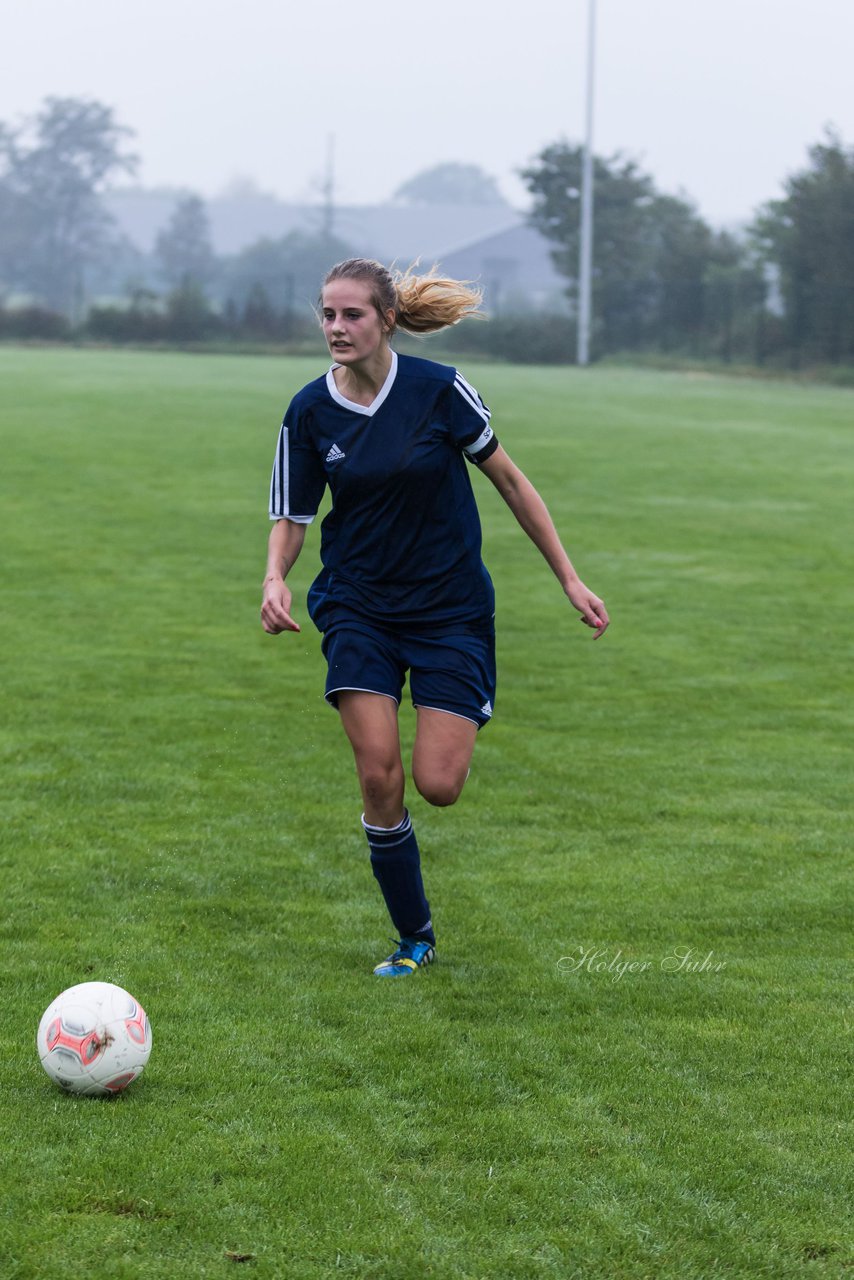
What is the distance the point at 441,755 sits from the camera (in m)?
5.22

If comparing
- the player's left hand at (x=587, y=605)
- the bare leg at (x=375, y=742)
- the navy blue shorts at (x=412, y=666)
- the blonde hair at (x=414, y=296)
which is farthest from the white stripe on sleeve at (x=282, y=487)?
the player's left hand at (x=587, y=605)

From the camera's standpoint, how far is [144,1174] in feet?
12.3

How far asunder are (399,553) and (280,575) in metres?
0.39

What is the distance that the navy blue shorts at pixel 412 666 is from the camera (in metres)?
5.19

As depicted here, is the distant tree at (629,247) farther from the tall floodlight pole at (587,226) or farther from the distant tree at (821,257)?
the distant tree at (821,257)

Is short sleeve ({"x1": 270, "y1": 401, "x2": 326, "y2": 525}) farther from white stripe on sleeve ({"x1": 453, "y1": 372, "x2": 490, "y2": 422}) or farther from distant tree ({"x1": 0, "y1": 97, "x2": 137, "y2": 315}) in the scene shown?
distant tree ({"x1": 0, "y1": 97, "x2": 137, "y2": 315})

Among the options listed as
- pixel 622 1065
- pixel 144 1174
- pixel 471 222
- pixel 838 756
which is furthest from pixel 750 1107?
pixel 471 222

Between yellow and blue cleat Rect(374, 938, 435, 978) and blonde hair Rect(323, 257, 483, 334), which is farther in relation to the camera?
yellow and blue cleat Rect(374, 938, 435, 978)

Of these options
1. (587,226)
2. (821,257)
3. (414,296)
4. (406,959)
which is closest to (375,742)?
(406,959)

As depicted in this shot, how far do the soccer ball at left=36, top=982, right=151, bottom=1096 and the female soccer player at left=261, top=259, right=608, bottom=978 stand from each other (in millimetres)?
1202

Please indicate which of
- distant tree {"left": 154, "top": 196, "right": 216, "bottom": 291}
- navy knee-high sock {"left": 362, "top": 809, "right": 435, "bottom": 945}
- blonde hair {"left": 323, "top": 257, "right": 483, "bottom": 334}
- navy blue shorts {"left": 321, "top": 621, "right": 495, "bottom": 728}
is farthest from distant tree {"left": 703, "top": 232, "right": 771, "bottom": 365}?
navy knee-high sock {"left": 362, "top": 809, "right": 435, "bottom": 945}

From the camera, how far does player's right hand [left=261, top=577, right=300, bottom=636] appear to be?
16.6 feet

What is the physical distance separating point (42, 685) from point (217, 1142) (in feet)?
20.2

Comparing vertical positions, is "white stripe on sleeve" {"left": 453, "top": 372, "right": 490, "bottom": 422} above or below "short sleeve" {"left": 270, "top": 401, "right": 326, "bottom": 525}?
above
